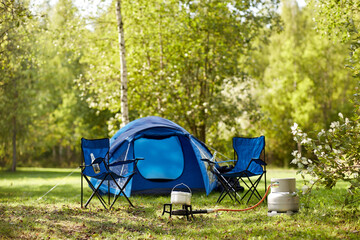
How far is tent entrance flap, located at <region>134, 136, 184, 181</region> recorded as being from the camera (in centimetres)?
750

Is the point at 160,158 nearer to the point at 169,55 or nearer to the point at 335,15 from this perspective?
the point at 335,15

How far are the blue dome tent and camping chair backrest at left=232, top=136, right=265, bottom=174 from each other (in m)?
0.74

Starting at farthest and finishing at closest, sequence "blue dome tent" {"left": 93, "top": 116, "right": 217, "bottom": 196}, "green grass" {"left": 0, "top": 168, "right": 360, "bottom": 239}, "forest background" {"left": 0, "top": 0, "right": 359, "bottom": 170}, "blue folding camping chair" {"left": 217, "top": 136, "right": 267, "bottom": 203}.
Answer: "forest background" {"left": 0, "top": 0, "right": 359, "bottom": 170}, "blue dome tent" {"left": 93, "top": 116, "right": 217, "bottom": 196}, "blue folding camping chair" {"left": 217, "top": 136, "right": 267, "bottom": 203}, "green grass" {"left": 0, "top": 168, "right": 360, "bottom": 239}

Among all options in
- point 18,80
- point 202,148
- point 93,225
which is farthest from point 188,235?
point 18,80

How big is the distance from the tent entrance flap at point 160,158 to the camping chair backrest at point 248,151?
148 cm

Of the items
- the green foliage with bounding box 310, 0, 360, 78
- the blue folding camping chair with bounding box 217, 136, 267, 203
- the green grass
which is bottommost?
the green grass

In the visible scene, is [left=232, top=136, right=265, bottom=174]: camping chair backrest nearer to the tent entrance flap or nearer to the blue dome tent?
the blue dome tent

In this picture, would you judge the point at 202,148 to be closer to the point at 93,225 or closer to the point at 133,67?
the point at 93,225

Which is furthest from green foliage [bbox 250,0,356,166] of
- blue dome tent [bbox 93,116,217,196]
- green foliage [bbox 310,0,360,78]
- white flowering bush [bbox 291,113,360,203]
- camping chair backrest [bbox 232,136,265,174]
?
white flowering bush [bbox 291,113,360,203]

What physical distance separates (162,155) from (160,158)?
0.07 metres

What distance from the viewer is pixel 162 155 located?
25.1 ft

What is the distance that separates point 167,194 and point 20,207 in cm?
242

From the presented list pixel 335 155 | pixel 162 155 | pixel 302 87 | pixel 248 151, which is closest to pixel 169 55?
pixel 162 155

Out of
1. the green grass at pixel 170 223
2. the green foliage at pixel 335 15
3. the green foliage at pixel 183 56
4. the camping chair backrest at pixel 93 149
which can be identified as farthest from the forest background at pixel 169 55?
the green grass at pixel 170 223
